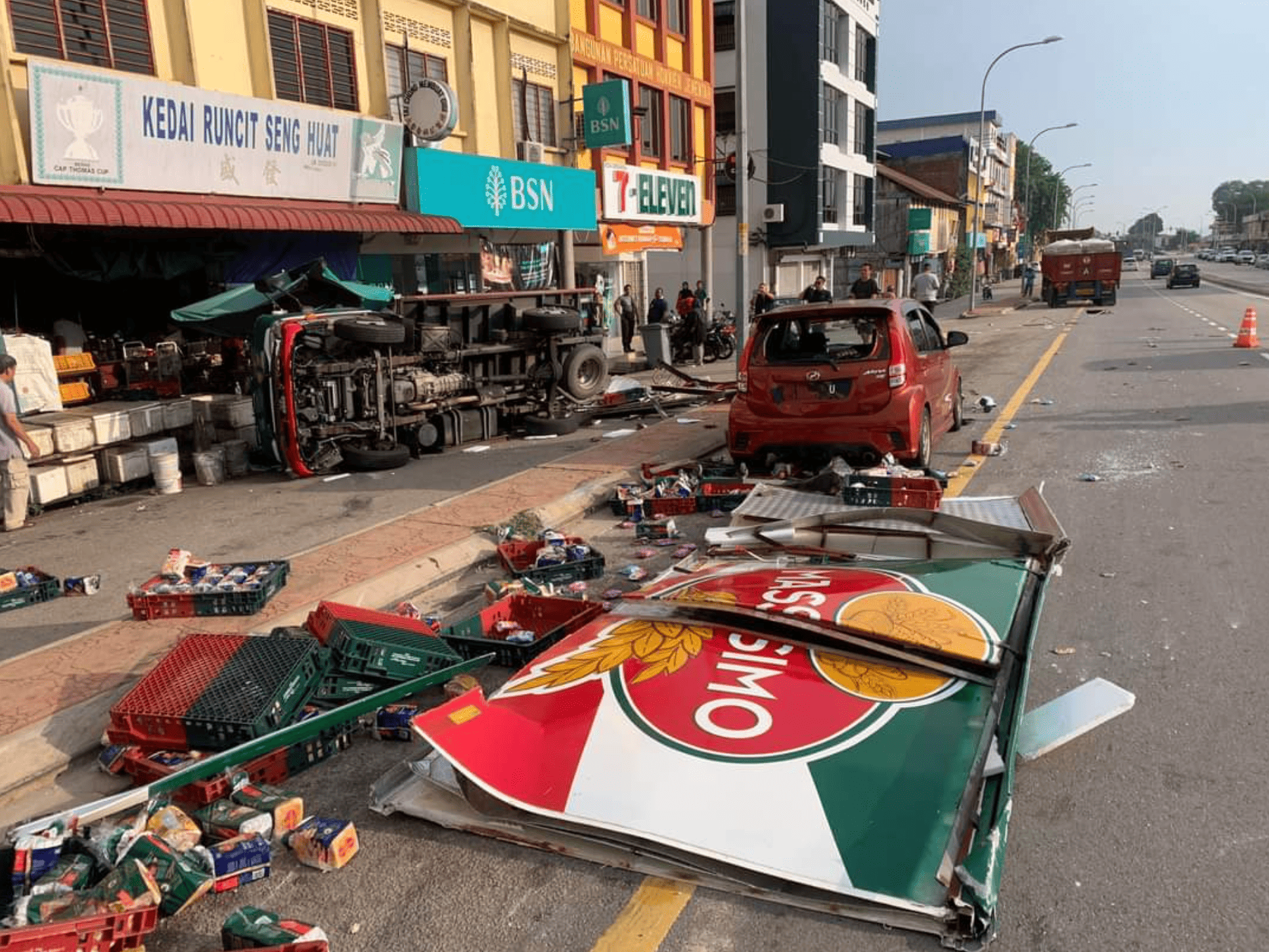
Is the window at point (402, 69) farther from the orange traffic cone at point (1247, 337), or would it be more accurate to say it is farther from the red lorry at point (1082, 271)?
the red lorry at point (1082, 271)

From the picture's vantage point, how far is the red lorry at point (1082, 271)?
38.3 m

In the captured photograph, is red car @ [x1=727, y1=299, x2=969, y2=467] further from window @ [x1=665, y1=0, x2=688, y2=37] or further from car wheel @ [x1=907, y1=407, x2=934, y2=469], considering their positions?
window @ [x1=665, y1=0, x2=688, y2=37]

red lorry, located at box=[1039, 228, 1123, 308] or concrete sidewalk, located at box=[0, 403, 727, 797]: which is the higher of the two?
red lorry, located at box=[1039, 228, 1123, 308]

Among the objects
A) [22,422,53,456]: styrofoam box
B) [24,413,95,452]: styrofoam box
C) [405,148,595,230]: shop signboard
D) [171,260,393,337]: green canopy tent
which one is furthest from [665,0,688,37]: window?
[22,422,53,456]: styrofoam box

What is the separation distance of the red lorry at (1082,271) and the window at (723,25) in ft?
56.3

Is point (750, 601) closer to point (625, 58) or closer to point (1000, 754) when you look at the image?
point (1000, 754)

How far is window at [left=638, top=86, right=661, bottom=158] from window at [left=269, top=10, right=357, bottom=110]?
9911mm

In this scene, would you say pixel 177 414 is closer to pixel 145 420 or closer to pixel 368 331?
pixel 145 420

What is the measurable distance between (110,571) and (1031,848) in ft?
21.4

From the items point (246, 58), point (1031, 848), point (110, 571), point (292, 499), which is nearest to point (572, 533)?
point (292, 499)

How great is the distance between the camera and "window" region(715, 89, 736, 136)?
33.7 m

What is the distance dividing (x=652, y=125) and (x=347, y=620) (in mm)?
20474

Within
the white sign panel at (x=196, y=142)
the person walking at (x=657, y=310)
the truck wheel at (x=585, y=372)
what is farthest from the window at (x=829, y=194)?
the white sign panel at (x=196, y=142)

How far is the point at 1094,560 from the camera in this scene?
6.46m
